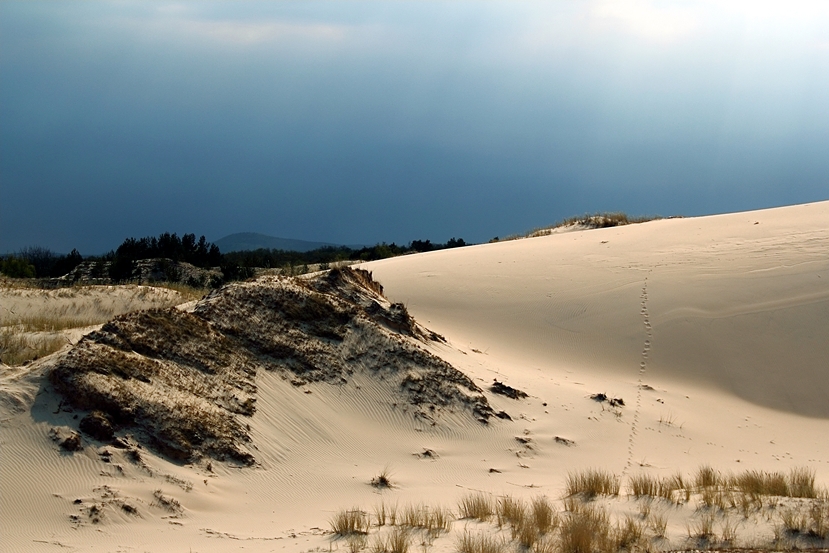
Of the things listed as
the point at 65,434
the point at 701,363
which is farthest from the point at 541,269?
the point at 65,434

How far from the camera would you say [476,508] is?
6582mm

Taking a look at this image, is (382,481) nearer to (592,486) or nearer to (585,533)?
(592,486)

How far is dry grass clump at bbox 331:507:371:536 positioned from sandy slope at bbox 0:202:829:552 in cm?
15

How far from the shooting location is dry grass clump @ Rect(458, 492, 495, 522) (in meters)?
6.48

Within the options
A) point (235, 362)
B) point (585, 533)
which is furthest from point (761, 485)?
point (235, 362)

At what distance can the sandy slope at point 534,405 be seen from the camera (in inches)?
257

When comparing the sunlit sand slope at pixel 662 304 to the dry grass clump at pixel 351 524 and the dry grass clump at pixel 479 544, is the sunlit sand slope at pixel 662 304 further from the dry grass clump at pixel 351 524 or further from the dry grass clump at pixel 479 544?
the dry grass clump at pixel 479 544

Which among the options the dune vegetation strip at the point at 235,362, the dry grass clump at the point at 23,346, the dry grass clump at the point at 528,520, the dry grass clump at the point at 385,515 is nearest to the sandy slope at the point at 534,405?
the dune vegetation strip at the point at 235,362

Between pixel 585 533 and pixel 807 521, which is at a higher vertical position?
pixel 807 521

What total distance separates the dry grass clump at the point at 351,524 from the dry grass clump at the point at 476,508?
2.97ft

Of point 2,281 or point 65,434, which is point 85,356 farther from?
point 2,281

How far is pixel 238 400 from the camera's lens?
Answer: 8.59 meters

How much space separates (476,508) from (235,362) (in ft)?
12.9

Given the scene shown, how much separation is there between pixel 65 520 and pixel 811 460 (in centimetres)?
848
